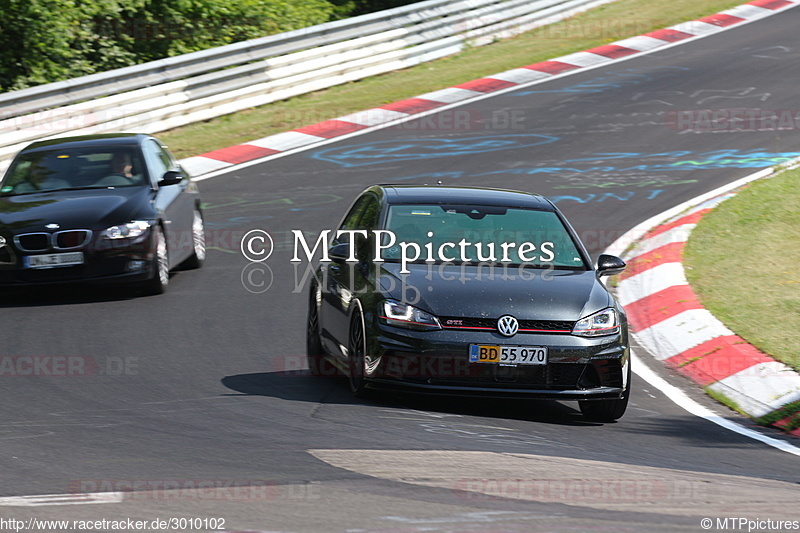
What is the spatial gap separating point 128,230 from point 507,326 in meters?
5.12

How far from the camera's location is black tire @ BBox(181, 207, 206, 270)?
43.1ft

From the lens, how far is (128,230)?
1162 cm

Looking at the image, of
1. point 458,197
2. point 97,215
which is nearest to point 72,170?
point 97,215

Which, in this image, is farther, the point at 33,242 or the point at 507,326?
the point at 33,242

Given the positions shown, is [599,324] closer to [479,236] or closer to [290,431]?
[479,236]

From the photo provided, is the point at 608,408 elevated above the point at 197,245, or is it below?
above

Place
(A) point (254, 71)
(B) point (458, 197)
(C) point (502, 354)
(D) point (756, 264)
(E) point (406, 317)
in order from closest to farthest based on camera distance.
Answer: (C) point (502, 354) → (E) point (406, 317) → (B) point (458, 197) → (D) point (756, 264) → (A) point (254, 71)

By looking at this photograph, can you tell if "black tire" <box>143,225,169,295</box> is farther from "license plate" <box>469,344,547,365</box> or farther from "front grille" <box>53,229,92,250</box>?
"license plate" <box>469,344,547,365</box>

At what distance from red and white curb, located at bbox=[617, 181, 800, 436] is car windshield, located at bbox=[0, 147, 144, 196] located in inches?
206

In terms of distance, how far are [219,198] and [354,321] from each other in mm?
8096

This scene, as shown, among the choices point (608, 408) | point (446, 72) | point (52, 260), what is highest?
point (608, 408)

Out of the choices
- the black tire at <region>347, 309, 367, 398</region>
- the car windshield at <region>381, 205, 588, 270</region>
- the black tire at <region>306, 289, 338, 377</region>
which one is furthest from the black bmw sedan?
the black tire at <region>347, 309, 367, 398</region>

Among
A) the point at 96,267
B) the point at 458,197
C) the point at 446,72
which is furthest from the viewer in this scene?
the point at 446,72

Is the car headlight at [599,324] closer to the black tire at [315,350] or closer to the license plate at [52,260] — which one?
the black tire at [315,350]
